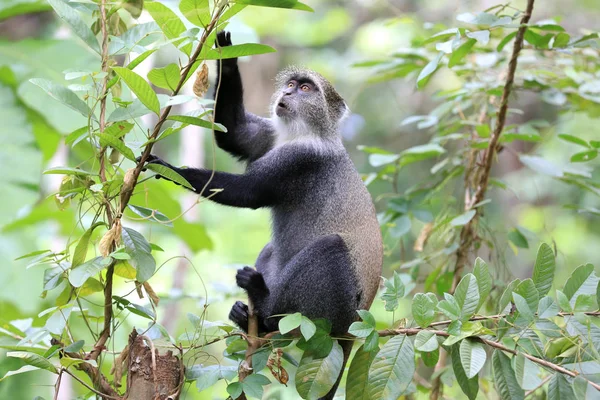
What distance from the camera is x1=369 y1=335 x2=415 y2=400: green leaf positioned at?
231 cm

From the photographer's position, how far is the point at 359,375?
8.58ft

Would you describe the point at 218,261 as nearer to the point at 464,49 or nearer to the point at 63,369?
the point at 464,49

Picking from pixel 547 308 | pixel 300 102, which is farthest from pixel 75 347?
pixel 300 102

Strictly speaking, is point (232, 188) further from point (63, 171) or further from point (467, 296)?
point (467, 296)

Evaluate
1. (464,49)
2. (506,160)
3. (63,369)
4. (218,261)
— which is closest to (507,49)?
(464,49)

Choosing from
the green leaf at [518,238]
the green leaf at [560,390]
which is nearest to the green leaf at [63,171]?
the green leaf at [560,390]

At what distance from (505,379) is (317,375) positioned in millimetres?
725

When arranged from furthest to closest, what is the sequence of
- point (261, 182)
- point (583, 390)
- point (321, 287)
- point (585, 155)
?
1. point (261, 182)
2. point (585, 155)
3. point (321, 287)
4. point (583, 390)

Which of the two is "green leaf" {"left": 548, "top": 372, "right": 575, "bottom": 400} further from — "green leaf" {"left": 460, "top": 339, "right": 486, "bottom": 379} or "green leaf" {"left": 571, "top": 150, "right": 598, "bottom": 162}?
"green leaf" {"left": 571, "top": 150, "right": 598, "bottom": 162}

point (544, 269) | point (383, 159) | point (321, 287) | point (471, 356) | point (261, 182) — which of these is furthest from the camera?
point (383, 159)

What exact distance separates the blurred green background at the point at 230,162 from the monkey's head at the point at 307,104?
40 centimetres

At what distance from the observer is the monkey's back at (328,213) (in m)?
3.99

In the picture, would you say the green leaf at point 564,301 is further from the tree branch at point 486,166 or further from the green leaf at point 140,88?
the tree branch at point 486,166

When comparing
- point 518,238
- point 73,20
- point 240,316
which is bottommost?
point 240,316
